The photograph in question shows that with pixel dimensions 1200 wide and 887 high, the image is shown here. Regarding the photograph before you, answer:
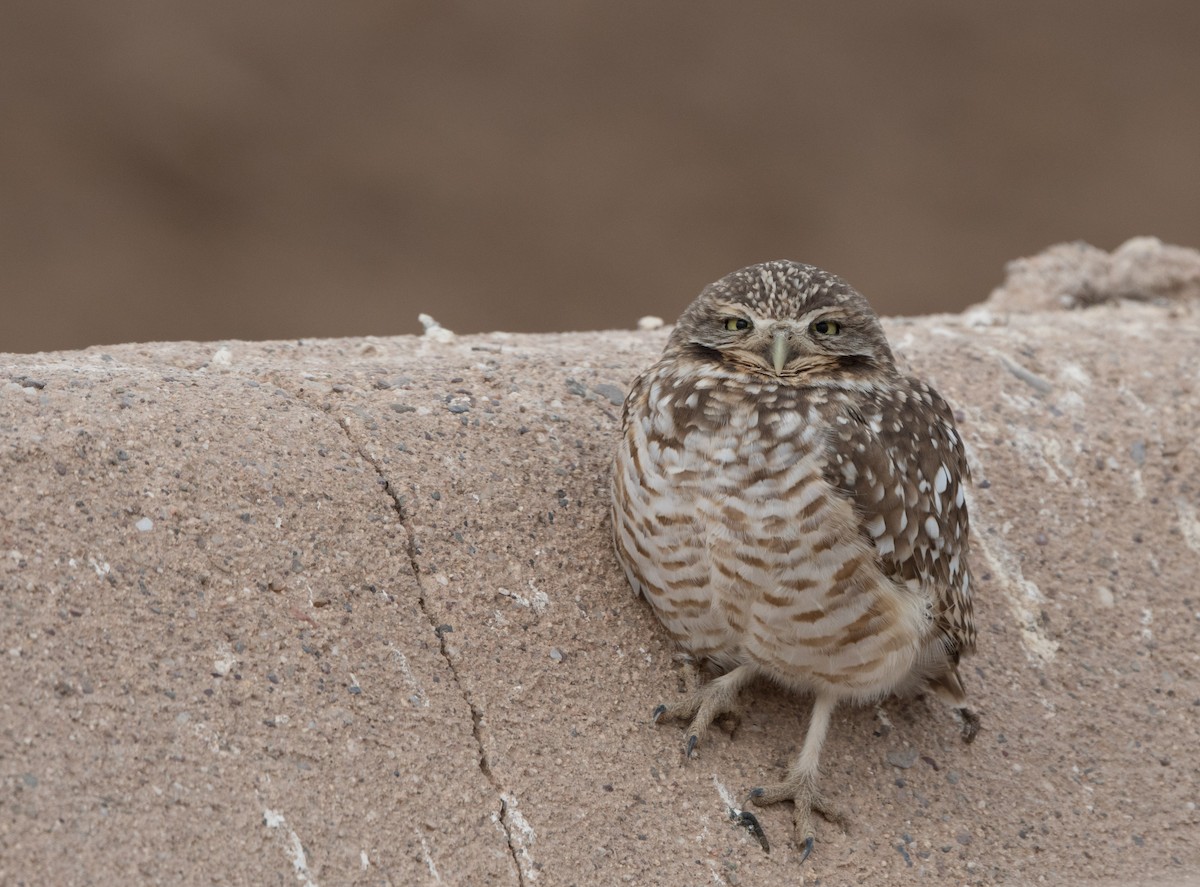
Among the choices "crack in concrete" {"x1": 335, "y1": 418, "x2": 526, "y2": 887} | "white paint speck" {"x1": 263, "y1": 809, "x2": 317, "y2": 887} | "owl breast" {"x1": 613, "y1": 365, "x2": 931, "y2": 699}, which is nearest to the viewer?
"white paint speck" {"x1": 263, "y1": 809, "x2": 317, "y2": 887}

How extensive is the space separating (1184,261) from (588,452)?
3523 millimetres

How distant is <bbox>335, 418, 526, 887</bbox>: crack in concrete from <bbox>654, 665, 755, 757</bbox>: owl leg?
411mm

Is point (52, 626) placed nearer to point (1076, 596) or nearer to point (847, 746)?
point (847, 746)

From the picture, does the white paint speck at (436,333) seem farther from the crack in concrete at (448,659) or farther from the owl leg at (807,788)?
the owl leg at (807,788)

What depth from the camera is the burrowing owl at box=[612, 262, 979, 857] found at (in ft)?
8.89

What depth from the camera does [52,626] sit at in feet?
7.81

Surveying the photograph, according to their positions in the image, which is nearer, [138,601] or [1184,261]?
[138,601]

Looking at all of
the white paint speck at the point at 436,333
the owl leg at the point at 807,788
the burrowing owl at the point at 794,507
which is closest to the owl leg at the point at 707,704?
the burrowing owl at the point at 794,507

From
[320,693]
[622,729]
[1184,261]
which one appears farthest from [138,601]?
[1184,261]

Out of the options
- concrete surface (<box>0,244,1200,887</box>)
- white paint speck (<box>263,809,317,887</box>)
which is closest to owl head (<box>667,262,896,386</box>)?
concrete surface (<box>0,244,1200,887</box>)

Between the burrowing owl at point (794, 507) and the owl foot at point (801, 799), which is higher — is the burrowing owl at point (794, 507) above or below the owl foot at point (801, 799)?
above

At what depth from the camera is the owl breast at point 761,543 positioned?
8.85 feet

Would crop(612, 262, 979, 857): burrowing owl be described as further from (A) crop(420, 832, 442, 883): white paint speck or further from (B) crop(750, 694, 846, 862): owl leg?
(A) crop(420, 832, 442, 883): white paint speck

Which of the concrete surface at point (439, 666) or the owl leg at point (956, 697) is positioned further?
the owl leg at point (956, 697)
